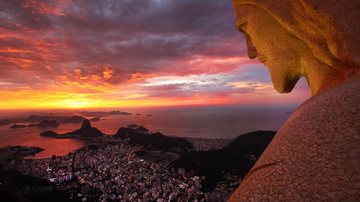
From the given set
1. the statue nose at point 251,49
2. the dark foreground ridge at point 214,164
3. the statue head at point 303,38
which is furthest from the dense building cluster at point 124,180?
the statue head at point 303,38

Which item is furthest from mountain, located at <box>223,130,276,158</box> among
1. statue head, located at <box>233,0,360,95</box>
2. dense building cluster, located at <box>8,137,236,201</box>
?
statue head, located at <box>233,0,360,95</box>

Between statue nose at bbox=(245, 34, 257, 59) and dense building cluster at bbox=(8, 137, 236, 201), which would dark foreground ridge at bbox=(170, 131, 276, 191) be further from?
statue nose at bbox=(245, 34, 257, 59)

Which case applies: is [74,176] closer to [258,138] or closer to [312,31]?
[312,31]

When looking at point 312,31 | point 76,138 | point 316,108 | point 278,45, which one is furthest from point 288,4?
point 76,138

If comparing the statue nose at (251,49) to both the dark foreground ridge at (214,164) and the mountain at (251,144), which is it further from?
the mountain at (251,144)

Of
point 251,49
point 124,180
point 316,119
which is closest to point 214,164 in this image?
point 124,180
